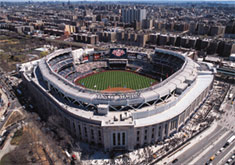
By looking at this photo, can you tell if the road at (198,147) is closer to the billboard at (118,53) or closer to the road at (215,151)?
the road at (215,151)

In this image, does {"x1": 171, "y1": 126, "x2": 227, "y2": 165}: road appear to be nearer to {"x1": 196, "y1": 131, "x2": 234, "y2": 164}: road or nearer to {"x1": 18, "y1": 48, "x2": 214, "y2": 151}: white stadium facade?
{"x1": 196, "y1": 131, "x2": 234, "y2": 164}: road

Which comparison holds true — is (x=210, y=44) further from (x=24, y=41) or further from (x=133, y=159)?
(x=24, y=41)

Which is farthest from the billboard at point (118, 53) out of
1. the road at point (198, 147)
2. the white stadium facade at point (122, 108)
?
the road at point (198, 147)

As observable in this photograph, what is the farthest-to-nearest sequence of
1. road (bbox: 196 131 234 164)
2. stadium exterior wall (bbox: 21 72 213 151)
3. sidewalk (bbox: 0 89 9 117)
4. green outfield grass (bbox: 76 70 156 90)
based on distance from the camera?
green outfield grass (bbox: 76 70 156 90)
sidewalk (bbox: 0 89 9 117)
stadium exterior wall (bbox: 21 72 213 151)
road (bbox: 196 131 234 164)

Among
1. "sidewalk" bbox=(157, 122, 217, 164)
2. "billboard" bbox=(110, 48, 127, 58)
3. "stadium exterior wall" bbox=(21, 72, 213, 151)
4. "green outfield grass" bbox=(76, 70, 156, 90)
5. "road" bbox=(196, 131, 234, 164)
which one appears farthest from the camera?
"billboard" bbox=(110, 48, 127, 58)

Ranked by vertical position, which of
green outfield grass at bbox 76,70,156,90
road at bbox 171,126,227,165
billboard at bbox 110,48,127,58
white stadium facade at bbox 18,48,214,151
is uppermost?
billboard at bbox 110,48,127,58

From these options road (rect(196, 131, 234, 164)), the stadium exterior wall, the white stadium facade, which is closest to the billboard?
the white stadium facade

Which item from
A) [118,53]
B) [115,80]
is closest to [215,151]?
[115,80]

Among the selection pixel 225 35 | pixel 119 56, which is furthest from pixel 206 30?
pixel 119 56
